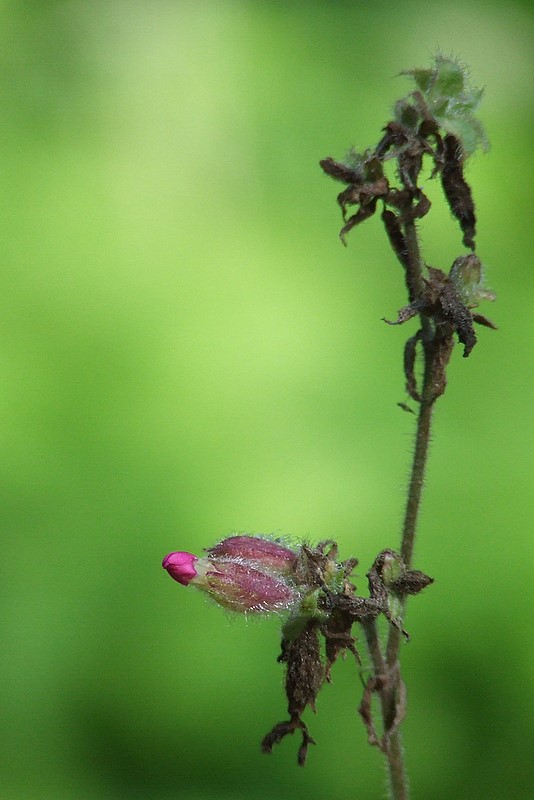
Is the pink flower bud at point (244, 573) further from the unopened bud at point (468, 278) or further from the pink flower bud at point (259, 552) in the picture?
the unopened bud at point (468, 278)

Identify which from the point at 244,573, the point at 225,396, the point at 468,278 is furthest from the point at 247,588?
the point at 225,396

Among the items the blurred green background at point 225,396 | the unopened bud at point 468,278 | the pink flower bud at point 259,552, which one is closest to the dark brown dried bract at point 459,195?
the unopened bud at point 468,278

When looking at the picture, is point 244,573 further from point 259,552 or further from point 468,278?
point 468,278

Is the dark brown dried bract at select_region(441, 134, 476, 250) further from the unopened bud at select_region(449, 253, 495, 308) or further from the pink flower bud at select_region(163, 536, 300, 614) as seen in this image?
the pink flower bud at select_region(163, 536, 300, 614)

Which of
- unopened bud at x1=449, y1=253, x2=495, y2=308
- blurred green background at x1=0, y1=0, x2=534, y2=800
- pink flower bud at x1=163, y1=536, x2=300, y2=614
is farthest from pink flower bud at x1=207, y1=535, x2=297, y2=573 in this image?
blurred green background at x1=0, y1=0, x2=534, y2=800

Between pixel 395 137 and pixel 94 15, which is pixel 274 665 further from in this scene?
pixel 94 15

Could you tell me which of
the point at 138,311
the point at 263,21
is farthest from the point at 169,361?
the point at 263,21
